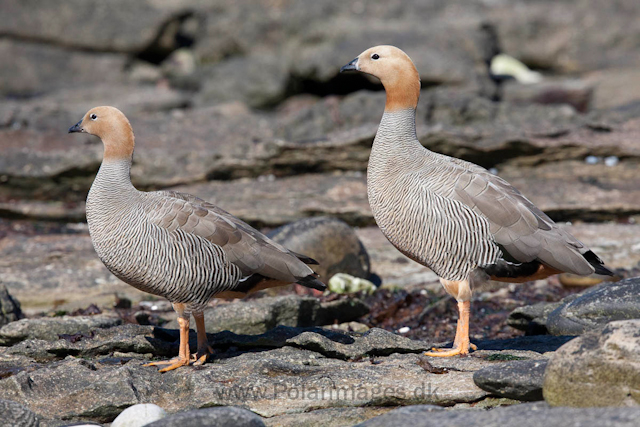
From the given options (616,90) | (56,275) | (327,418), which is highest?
(616,90)

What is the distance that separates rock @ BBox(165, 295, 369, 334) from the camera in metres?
7.53

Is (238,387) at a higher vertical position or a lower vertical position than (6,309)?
higher

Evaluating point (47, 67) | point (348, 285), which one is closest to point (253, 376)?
point (348, 285)

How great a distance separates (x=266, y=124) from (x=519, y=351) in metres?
10.7

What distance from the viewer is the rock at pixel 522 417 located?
4039 millimetres

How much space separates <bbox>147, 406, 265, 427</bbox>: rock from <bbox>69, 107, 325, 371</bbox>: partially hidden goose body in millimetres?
1620

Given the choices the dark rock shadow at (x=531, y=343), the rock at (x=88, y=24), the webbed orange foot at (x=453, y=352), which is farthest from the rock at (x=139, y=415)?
the rock at (x=88, y=24)

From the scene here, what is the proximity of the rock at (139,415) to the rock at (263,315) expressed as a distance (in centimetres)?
235

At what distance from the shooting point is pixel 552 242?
6.55 m

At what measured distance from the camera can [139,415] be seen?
16.8 ft

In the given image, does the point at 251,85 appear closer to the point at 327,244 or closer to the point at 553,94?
the point at 553,94

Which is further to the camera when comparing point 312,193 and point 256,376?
point 312,193

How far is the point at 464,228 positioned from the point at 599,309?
1.58 m

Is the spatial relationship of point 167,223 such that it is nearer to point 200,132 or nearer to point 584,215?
point 584,215
